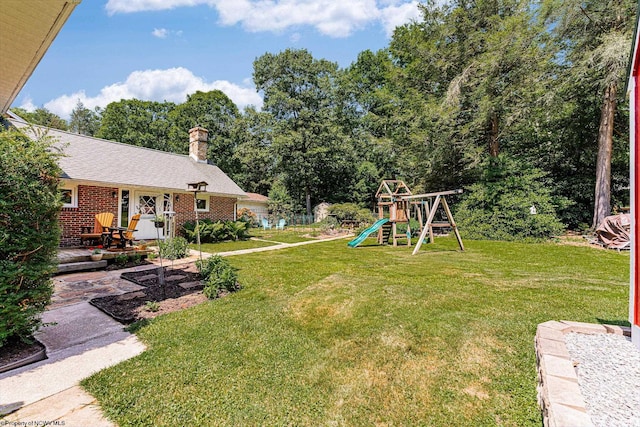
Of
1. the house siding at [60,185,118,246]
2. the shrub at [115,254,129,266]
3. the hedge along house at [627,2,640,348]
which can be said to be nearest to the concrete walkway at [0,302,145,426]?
the shrub at [115,254,129,266]

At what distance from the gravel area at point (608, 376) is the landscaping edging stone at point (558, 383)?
0.40ft

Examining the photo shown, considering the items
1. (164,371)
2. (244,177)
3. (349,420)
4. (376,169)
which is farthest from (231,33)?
(244,177)

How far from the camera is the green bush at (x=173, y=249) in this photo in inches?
257

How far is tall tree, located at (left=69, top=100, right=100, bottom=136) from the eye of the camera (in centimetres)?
3997

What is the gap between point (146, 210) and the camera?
11.7m

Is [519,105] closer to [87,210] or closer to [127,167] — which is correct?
[127,167]

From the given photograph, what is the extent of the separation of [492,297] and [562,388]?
2621mm

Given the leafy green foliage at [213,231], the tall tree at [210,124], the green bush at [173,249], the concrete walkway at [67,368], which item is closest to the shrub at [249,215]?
the leafy green foliage at [213,231]

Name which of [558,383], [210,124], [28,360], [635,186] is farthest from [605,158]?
[210,124]

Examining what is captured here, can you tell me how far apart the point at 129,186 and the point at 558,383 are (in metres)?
12.7

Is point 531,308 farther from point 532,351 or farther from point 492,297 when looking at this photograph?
point 532,351

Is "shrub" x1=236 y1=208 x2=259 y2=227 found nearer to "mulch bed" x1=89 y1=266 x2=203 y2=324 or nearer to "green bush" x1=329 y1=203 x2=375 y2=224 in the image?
"green bush" x1=329 y1=203 x2=375 y2=224

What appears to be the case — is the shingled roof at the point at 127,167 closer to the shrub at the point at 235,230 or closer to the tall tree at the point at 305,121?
the shrub at the point at 235,230

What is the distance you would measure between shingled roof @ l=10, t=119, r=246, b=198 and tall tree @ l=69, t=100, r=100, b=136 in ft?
117
